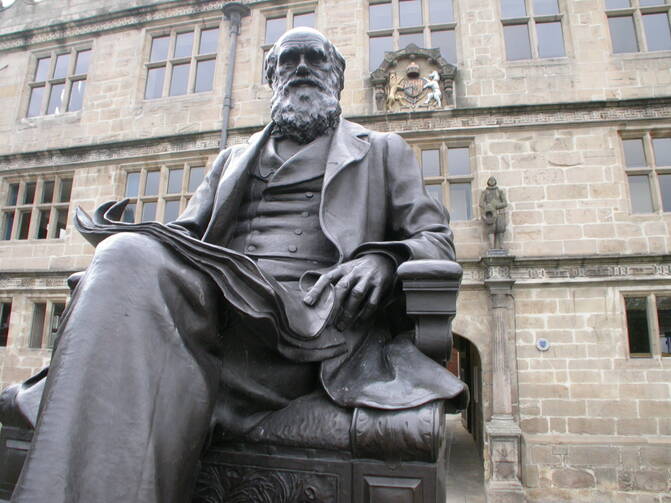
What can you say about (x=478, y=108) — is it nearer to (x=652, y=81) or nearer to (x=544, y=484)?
(x=652, y=81)

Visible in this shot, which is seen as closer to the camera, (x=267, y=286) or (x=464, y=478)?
(x=267, y=286)

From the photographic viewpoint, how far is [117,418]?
95cm

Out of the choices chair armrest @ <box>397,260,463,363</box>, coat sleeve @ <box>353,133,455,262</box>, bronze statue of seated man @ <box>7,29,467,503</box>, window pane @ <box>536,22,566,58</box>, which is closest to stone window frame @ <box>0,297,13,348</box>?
bronze statue of seated man @ <box>7,29,467,503</box>

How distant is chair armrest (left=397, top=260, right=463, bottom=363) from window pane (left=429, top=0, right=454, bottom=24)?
8651 millimetres

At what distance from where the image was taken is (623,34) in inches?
324

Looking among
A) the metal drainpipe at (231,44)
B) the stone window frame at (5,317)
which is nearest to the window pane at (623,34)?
the metal drainpipe at (231,44)

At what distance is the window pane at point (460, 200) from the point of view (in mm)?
7984

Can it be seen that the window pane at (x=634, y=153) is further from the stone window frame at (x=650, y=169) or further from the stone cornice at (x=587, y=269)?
the stone cornice at (x=587, y=269)

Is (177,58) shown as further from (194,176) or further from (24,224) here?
(24,224)

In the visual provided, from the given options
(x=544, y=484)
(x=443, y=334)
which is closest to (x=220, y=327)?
(x=443, y=334)

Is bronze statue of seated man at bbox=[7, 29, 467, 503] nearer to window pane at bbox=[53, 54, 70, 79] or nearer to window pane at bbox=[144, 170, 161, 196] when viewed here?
window pane at bbox=[144, 170, 161, 196]

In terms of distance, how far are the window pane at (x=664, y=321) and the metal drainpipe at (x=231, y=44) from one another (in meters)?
7.70

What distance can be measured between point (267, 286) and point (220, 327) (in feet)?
0.65

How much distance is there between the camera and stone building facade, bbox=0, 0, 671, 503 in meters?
6.71
